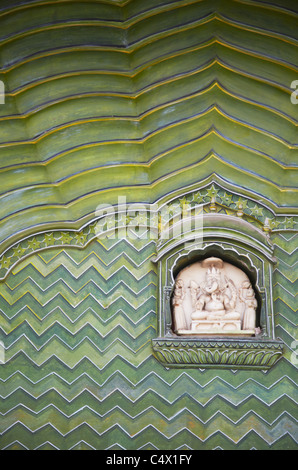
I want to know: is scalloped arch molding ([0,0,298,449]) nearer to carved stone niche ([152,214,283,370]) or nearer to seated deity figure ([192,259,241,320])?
carved stone niche ([152,214,283,370])

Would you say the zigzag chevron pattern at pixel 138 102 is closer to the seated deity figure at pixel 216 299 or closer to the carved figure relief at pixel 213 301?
the carved figure relief at pixel 213 301

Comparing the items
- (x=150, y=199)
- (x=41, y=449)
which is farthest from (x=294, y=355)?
(x=41, y=449)

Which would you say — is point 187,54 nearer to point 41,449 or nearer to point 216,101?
point 216,101

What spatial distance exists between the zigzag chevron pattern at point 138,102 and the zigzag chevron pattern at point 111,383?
66 centimetres

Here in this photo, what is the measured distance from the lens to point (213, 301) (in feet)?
19.4

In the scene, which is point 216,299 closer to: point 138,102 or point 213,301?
point 213,301

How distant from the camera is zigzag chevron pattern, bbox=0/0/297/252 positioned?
5535mm

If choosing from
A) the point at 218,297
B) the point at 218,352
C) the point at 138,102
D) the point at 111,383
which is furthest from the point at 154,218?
the point at 111,383

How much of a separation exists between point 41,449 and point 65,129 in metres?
2.83

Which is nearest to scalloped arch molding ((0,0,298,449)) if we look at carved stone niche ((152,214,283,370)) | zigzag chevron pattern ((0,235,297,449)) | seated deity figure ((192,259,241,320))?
zigzag chevron pattern ((0,235,297,449))

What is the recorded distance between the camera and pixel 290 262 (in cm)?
605

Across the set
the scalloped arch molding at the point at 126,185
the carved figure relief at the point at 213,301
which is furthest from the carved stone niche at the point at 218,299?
the scalloped arch molding at the point at 126,185

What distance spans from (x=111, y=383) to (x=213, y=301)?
1164 millimetres

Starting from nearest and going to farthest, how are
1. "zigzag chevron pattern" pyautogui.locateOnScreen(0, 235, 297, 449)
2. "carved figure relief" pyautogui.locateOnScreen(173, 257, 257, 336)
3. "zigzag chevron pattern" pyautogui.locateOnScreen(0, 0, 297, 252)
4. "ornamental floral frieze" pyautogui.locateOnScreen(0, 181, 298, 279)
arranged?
"zigzag chevron pattern" pyautogui.locateOnScreen(0, 0, 297, 252), "zigzag chevron pattern" pyautogui.locateOnScreen(0, 235, 297, 449), "carved figure relief" pyautogui.locateOnScreen(173, 257, 257, 336), "ornamental floral frieze" pyautogui.locateOnScreen(0, 181, 298, 279)
